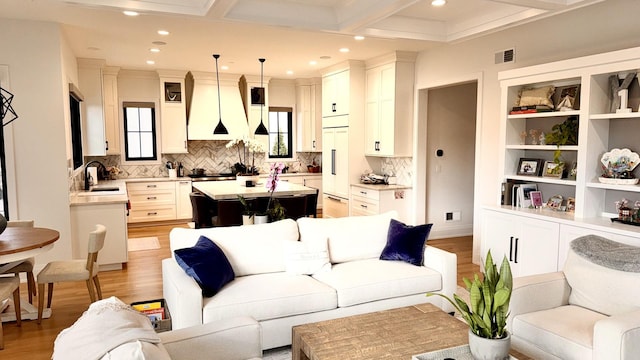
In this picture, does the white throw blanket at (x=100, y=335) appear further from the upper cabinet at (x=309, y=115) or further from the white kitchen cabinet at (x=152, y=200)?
the upper cabinet at (x=309, y=115)

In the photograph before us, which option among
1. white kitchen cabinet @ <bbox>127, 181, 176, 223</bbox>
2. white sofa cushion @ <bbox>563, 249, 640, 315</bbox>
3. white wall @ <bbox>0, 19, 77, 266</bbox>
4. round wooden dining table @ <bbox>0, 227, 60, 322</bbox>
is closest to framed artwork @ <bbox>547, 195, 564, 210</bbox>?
white sofa cushion @ <bbox>563, 249, 640, 315</bbox>

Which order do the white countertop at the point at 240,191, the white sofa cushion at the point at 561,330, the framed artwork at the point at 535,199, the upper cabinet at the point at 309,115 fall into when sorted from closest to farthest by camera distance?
the white sofa cushion at the point at 561,330 → the framed artwork at the point at 535,199 → the white countertop at the point at 240,191 → the upper cabinet at the point at 309,115

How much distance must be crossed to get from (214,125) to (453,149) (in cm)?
434

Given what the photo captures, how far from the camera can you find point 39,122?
15.9 ft

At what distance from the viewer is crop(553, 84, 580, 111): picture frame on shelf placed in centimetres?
408

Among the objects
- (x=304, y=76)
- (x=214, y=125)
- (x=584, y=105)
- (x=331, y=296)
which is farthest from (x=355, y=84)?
(x=331, y=296)

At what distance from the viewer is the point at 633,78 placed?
3.64 m

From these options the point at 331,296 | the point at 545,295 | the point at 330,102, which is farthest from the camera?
the point at 330,102

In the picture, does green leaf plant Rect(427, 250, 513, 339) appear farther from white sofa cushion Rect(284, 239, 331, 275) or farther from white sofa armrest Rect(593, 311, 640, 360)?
white sofa cushion Rect(284, 239, 331, 275)

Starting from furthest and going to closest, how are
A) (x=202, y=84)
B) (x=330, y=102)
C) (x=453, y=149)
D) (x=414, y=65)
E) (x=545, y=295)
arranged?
(x=202, y=84) < (x=330, y=102) < (x=453, y=149) < (x=414, y=65) < (x=545, y=295)

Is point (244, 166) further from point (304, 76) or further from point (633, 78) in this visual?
point (633, 78)

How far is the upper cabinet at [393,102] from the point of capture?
6457mm

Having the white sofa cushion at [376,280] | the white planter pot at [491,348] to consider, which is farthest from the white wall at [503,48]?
the white planter pot at [491,348]

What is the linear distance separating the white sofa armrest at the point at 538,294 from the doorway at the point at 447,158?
3.64 m
